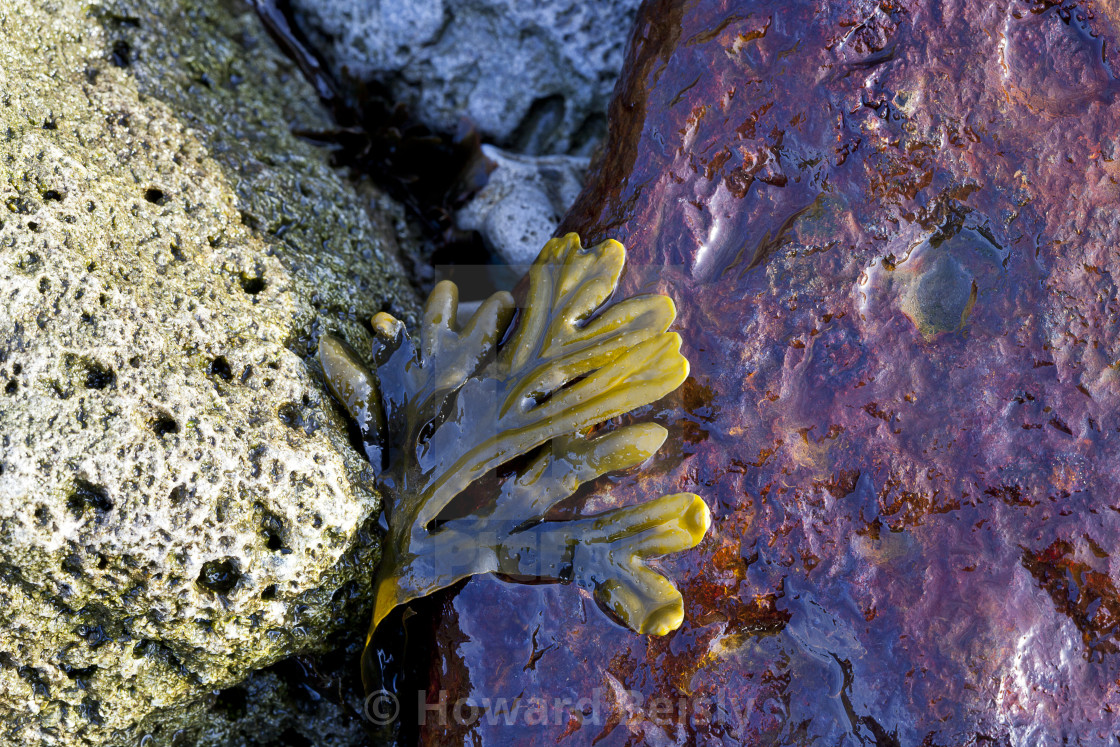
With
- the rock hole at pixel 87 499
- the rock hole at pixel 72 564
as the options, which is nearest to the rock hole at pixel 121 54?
the rock hole at pixel 87 499

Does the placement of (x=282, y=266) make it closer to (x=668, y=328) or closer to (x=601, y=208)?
(x=601, y=208)

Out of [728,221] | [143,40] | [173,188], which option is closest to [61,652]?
[173,188]

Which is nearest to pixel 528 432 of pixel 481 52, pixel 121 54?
pixel 121 54

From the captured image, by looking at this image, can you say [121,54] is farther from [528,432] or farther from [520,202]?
[528,432]

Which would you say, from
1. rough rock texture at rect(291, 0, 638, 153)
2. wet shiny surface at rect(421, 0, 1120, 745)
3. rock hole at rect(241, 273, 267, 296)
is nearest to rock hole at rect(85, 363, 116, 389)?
rock hole at rect(241, 273, 267, 296)

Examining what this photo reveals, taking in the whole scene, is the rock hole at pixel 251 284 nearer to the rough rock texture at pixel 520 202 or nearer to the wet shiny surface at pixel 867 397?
the wet shiny surface at pixel 867 397
